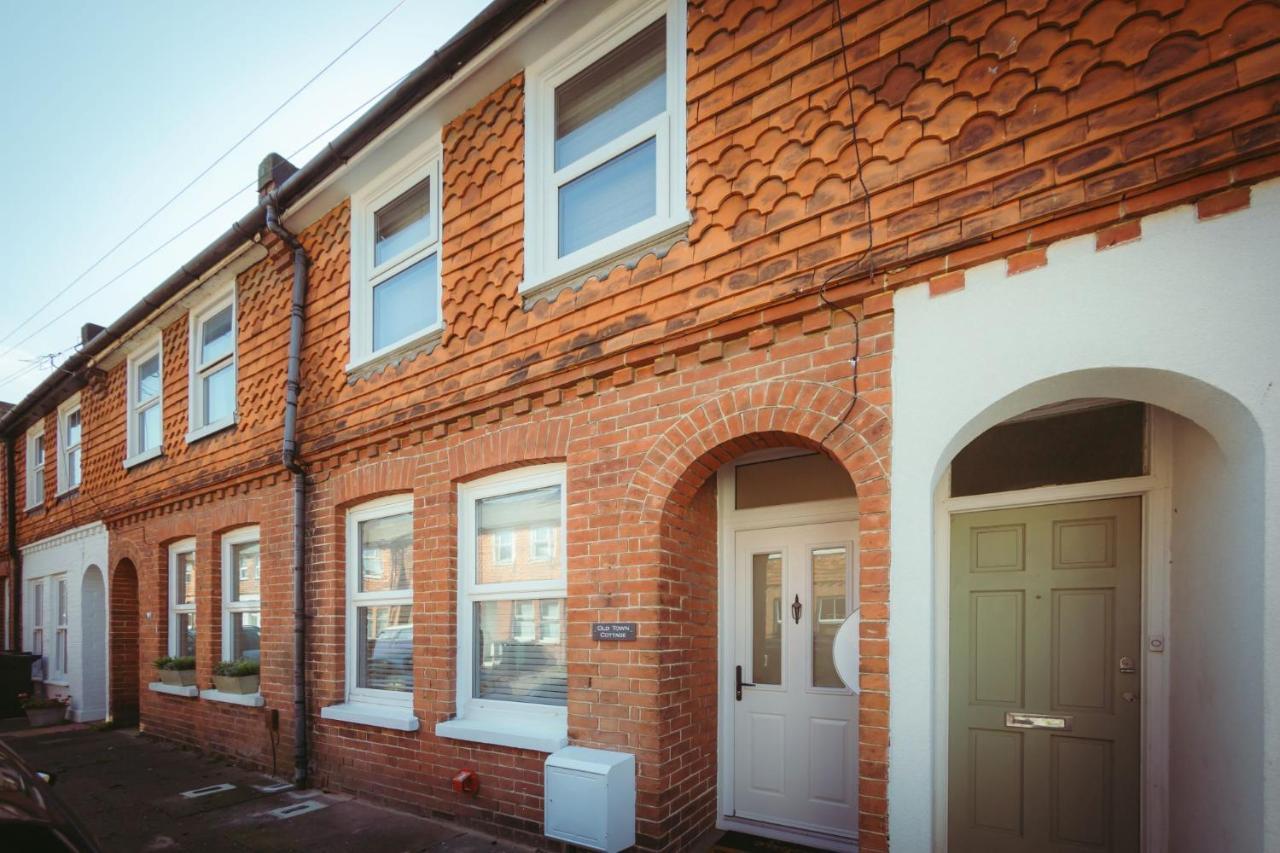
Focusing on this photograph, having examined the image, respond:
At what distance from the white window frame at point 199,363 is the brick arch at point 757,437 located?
6537mm

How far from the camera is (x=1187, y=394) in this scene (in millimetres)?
2889

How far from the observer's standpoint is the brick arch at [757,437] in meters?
3.62

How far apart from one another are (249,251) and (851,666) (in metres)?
7.88

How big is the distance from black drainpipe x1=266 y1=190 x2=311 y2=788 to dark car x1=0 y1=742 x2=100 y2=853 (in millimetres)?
5056

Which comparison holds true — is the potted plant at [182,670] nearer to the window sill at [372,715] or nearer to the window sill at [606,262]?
the window sill at [372,715]

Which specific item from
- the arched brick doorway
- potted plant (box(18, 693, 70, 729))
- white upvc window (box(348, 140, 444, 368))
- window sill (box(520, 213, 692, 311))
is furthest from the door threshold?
potted plant (box(18, 693, 70, 729))

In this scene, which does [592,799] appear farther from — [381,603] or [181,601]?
[181,601]

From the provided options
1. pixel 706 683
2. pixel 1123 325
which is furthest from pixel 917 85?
pixel 706 683

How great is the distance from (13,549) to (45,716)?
5269mm

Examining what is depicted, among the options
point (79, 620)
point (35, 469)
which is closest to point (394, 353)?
point (79, 620)

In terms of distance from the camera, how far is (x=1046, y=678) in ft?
13.1

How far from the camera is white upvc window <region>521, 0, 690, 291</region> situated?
4.64 m

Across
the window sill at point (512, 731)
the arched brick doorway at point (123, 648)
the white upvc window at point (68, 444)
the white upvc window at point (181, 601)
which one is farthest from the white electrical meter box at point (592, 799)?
the white upvc window at point (68, 444)

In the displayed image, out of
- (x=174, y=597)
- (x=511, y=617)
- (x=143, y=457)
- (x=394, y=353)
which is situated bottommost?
(x=174, y=597)
